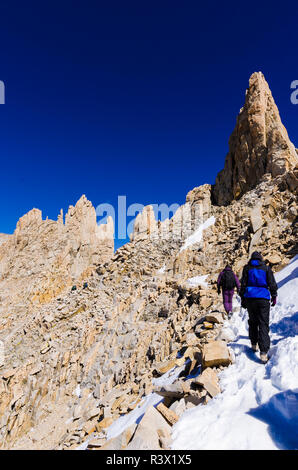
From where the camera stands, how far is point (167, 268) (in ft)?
72.9

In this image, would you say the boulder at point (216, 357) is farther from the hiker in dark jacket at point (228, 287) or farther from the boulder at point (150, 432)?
the hiker in dark jacket at point (228, 287)

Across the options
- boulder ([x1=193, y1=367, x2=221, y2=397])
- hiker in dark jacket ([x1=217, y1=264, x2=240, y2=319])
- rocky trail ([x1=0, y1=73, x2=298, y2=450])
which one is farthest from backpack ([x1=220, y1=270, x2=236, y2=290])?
boulder ([x1=193, y1=367, x2=221, y2=397])

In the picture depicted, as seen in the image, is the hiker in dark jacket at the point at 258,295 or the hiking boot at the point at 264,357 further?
the hiker in dark jacket at the point at 258,295

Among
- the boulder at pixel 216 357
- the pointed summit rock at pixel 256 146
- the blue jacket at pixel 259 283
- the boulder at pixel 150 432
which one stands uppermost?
the pointed summit rock at pixel 256 146

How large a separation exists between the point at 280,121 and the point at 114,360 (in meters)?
35.2

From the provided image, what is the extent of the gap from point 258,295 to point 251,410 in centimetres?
225

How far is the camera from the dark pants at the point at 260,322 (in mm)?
4750

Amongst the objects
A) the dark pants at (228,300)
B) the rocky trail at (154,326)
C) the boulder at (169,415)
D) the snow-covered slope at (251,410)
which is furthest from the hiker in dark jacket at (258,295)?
the dark pants at (228,300)

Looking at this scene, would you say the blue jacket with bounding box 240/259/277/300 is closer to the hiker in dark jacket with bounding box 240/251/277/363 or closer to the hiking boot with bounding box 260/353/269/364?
the hiker in dark jacket with bounding box 240/251/277/363

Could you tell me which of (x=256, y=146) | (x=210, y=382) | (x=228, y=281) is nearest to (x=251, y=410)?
(x=210, y=382)

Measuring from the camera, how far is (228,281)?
891 centimetres

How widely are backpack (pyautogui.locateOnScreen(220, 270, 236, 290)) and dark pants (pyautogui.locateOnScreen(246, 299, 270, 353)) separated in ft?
12.0

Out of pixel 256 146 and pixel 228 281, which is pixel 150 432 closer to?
pixel 228 281
